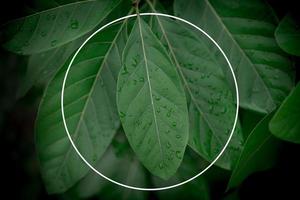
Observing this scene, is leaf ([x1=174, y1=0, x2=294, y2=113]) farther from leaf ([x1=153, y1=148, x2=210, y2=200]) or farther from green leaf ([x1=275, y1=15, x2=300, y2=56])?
leaf ([x1=153, y1=148, x2=210, y2=200])

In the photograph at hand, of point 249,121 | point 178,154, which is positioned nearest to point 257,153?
point 249,121

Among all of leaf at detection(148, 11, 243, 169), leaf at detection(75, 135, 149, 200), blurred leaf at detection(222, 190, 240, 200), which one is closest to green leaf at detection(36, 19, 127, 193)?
leaf at detection(148, 11, 243, 169)

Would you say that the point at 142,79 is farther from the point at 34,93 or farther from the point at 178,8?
the point at 34,93

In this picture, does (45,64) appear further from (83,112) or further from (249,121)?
(249,121)

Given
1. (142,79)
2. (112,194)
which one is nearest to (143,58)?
(142,79)

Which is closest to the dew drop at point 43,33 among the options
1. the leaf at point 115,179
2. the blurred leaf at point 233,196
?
the leaf at point 115,179

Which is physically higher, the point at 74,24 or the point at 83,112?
the point at 74,24
